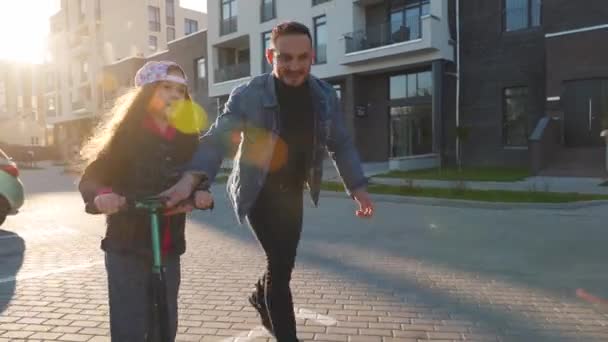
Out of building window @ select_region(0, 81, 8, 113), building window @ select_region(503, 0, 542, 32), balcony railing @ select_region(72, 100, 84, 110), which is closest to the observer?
building window @ select_region(503, 0, 542, 32)

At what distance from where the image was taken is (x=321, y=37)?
82.9ft

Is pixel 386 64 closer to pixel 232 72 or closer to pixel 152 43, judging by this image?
pixel 232 72

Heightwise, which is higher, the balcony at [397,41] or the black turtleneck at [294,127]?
the balcony at [397,41]

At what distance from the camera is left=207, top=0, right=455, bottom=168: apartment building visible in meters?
20.7

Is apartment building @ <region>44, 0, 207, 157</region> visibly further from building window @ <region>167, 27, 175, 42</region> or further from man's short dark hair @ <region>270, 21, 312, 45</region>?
man's short dark hair @ <region>270, 21, 312, 45</region>

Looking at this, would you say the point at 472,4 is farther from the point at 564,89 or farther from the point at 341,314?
the point at 341,314

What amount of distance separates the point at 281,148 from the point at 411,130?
21.4 m

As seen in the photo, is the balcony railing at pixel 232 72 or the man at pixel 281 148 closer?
the man at pixel 281 148

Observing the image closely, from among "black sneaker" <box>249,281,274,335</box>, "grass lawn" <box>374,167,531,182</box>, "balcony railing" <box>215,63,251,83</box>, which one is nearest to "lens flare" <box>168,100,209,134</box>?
"black sneaker" <box>249,281,274,335</box>

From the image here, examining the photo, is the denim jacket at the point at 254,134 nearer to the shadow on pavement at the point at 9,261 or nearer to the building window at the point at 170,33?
the shadow on pavement at the point at 9,261

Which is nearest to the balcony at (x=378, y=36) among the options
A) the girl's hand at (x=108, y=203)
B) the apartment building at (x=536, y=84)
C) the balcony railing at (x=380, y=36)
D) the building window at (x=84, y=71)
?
the balcony railing at (x=380, y=36)

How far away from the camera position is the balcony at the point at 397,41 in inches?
786

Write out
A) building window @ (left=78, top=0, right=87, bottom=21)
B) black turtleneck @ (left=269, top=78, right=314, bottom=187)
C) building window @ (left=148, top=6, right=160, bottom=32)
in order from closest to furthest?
1. black turtleneck @ (left=269, top=78, right=314, bottom=187)
2. building window @ (left=78, top=0, right=87, bottom=21)
3. building window @ (left=148, top=6, right=160, bottom=32)

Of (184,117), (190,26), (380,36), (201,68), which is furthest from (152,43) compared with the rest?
(184,117)
